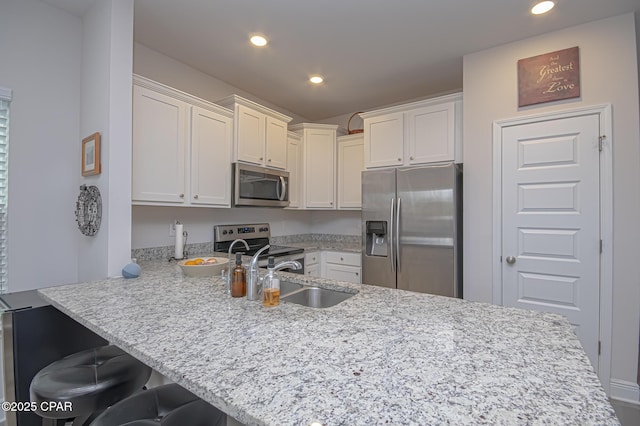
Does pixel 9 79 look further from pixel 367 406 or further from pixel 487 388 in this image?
pixel 487 388

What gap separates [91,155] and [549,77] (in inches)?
133

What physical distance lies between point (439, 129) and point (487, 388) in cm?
259

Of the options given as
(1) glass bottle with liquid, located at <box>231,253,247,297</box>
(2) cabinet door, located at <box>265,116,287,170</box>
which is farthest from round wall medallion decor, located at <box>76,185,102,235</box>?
(2) cabinet door, located at <box>265,116,287,170</box>

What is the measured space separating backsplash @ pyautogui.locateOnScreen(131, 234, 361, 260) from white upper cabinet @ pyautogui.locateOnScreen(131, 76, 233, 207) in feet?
1.63

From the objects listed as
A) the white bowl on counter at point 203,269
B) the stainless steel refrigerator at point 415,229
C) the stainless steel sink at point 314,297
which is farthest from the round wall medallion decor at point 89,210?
the stainless steel refrigerator at point 415,229

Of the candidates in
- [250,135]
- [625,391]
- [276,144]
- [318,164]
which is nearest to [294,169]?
[318,164]

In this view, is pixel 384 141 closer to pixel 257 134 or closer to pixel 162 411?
pixel 257 134

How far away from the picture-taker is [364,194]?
3.10 meters

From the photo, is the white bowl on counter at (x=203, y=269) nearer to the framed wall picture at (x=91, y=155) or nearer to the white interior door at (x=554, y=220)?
the framed wall picture at (x=91, y=155)

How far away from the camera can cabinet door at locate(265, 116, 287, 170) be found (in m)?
3.24

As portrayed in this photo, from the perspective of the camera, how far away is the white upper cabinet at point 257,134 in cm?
291

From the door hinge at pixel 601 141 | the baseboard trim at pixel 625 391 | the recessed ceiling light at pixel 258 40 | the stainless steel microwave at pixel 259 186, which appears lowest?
the baseboard trim at pixel 625 391

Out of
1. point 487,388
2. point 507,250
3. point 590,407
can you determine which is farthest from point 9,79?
point 507,250

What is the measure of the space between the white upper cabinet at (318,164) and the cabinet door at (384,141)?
659mm
